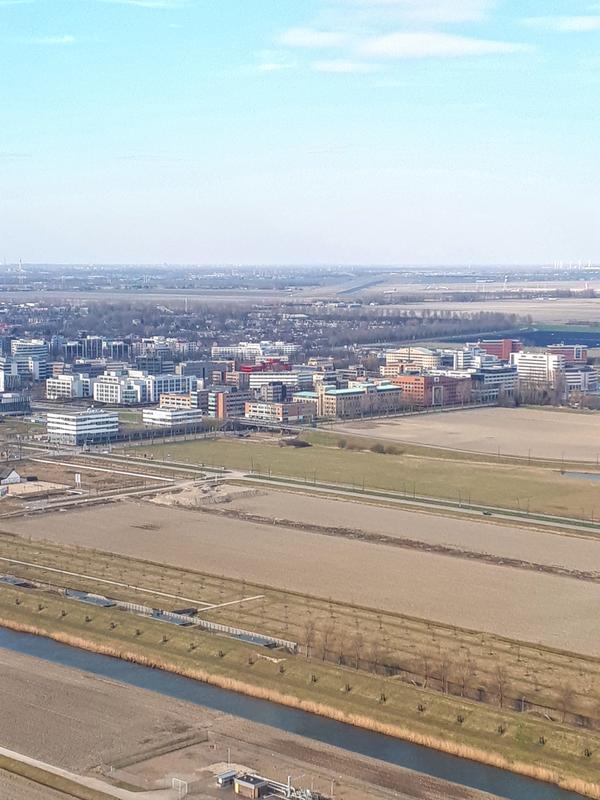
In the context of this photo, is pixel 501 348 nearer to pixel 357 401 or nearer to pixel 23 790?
pixel 357 401

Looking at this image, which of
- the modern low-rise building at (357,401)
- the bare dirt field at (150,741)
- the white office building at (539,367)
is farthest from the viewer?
the white office building at (539,367)

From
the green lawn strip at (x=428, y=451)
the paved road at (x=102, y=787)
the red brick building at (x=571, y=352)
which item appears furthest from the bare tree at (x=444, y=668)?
the red brick building at (x=571, y=352)

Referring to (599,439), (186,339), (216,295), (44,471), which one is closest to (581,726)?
(44,471)

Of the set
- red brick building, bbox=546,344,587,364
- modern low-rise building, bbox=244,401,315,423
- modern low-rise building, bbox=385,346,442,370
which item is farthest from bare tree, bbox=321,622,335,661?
red brick building, bbox=546,344,587,364

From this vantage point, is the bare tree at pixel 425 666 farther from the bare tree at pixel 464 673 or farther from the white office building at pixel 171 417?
the white office building at pixel 171 417

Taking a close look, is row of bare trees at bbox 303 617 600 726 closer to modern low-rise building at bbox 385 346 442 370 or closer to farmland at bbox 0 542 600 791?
farmland at bbox 0 542 600 791

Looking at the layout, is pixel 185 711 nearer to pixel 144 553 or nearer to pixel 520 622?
pixel 520 622
